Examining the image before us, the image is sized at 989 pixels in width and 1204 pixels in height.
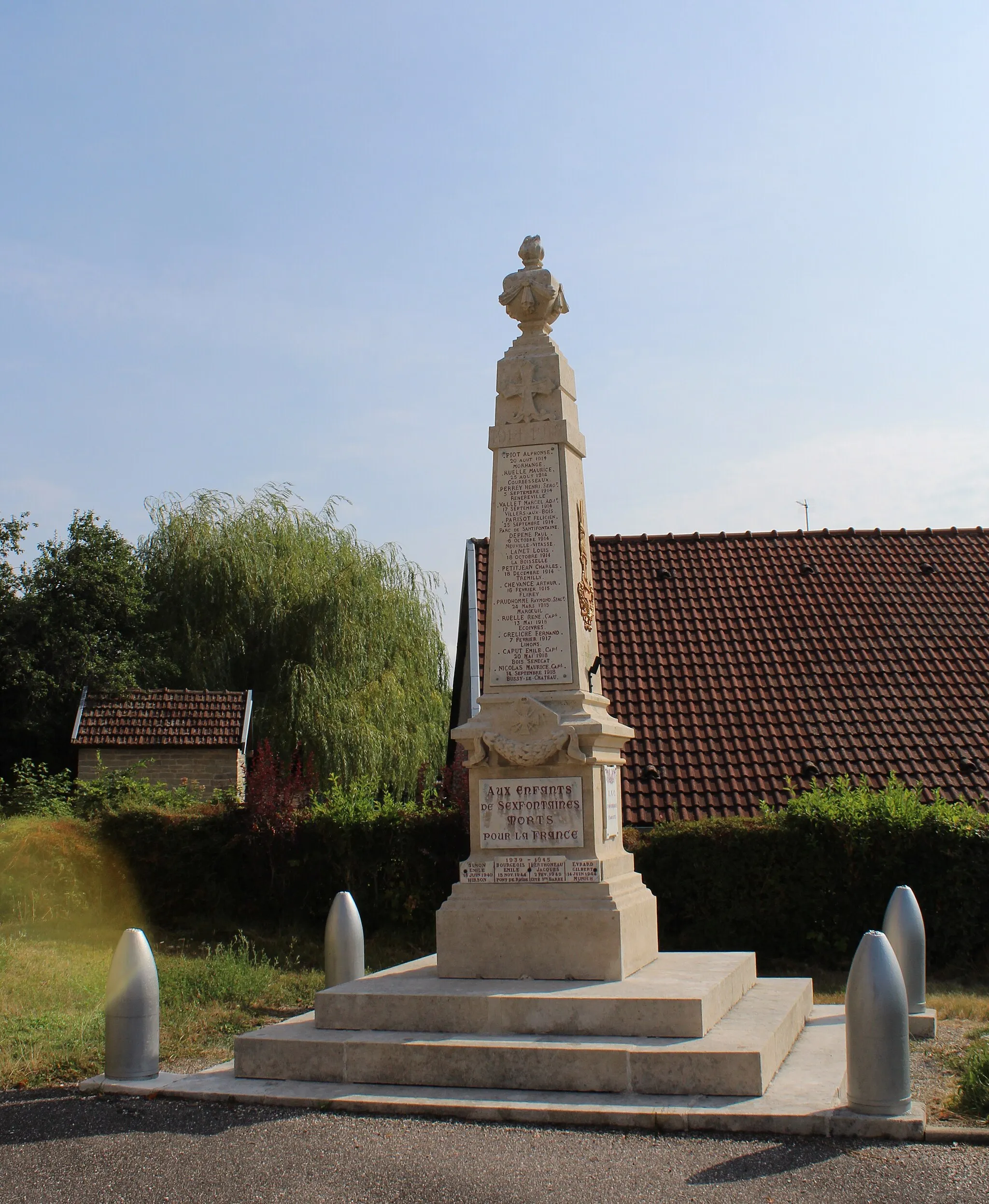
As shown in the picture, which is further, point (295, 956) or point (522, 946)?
point (295, 956)

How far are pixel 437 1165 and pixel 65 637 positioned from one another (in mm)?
17060

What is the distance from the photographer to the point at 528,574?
328 inches

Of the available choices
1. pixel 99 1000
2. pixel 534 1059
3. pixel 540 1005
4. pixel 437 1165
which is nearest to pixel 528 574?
pixel 540 1005

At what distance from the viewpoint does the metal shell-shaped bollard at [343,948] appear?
866cm

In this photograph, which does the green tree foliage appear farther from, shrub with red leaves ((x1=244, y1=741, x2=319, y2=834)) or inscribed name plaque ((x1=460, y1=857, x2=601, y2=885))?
inscribed name plaque ((x1=460, y1=857, x2=601, y2=885))

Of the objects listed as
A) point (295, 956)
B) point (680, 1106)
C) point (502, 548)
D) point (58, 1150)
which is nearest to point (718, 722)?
point (295, 956)

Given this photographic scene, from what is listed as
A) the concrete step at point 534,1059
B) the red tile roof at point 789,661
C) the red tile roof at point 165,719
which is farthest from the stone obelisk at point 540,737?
the red tile roof at point 165,719

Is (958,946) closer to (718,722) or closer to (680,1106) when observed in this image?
(718,722)

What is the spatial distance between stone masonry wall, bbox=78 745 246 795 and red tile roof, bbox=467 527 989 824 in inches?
192

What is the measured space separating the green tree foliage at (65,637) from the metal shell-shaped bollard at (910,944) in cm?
1491

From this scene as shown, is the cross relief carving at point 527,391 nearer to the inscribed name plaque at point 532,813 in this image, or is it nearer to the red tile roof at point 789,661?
the inscribed name plaque at point 532,813

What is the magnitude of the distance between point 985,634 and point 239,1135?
12.9m

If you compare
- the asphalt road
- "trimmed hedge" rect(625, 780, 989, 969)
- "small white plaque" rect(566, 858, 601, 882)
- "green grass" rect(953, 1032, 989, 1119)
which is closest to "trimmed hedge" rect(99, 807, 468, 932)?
"trimmed hedge" rect(625, 780, 989, 969)

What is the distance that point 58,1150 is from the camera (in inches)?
220
